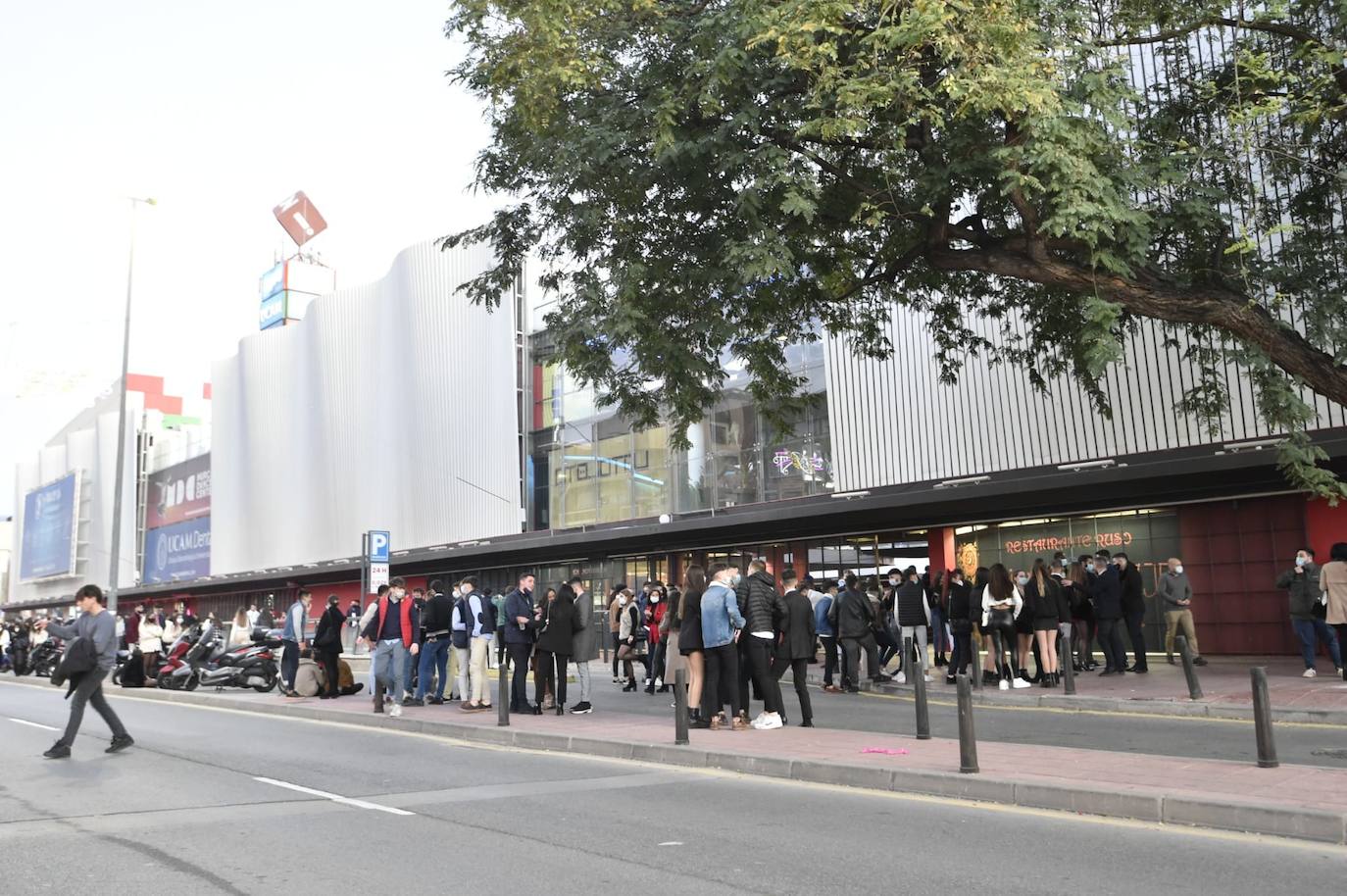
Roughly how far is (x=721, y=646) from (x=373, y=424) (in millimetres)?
33786

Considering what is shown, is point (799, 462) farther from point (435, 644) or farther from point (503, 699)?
point (503, 699)

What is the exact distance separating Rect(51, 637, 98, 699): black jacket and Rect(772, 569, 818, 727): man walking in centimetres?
742

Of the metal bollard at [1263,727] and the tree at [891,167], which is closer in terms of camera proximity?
the metal bollard at [1263,727]

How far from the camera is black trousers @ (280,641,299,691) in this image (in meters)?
19.0

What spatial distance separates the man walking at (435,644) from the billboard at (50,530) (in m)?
64.6

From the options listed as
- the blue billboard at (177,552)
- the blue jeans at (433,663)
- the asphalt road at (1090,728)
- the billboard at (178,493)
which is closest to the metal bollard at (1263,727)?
the asphalt road at (1090,728)

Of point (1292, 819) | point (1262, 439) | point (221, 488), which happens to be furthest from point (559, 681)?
point (221, 488)

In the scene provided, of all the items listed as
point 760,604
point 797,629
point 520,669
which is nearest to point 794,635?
point 797,629

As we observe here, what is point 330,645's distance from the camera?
18281 mm

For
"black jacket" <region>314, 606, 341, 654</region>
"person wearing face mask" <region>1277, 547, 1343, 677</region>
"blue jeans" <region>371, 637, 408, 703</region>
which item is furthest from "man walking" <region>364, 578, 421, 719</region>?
"person wearing face mask" <region>1277, 547, 1343, 677</region>

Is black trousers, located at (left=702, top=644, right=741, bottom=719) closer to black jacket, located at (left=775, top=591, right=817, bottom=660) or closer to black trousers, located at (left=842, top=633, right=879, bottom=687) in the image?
black jacket, located at (left=775, top=591, right=817, bottom=660)

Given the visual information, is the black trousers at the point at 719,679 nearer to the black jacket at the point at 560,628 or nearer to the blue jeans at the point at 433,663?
the black jacket at the point at 560,628

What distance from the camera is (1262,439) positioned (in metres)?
18.7

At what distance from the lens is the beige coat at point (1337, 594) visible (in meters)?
14.1
